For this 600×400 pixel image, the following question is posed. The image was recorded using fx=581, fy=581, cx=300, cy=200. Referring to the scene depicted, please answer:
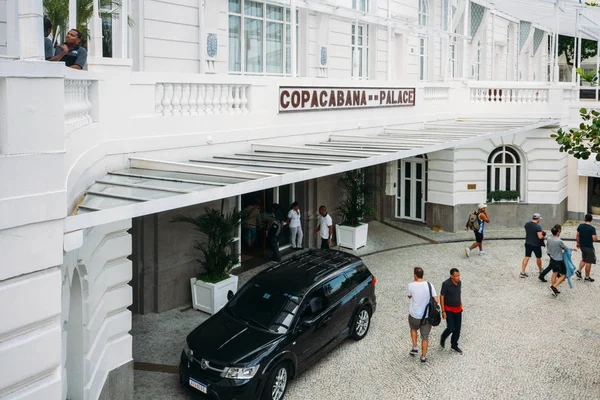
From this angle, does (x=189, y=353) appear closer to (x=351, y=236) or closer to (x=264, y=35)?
(x=351, y=236)

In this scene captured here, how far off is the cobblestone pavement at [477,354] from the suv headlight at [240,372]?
105 centimetres

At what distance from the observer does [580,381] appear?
8719 mm

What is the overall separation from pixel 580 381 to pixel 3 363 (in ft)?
25.9

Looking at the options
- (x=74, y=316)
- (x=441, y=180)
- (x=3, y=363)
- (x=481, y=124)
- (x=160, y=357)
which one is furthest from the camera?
(x=441, y=180)

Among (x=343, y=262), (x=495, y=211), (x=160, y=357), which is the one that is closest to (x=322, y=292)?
(x=343, y=262)

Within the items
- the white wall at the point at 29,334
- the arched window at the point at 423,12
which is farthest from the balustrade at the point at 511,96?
the white wall at the point at 29,334

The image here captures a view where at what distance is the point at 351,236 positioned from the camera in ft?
53.0

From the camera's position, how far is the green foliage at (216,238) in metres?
11.3

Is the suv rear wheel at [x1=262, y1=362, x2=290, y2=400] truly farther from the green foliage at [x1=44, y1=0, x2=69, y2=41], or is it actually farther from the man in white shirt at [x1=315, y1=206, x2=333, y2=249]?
the man in white shirt at [x1=315, y1=206, x2=333, y2=249]

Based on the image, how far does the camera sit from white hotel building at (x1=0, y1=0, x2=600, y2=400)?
184 inches

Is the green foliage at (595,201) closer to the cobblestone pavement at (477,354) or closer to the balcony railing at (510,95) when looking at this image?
the balcony railing at (510,95)

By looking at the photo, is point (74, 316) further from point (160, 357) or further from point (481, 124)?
point (481, 124)

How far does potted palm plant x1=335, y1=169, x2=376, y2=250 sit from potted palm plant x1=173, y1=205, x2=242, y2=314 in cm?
523

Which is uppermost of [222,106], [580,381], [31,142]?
[222,106]
